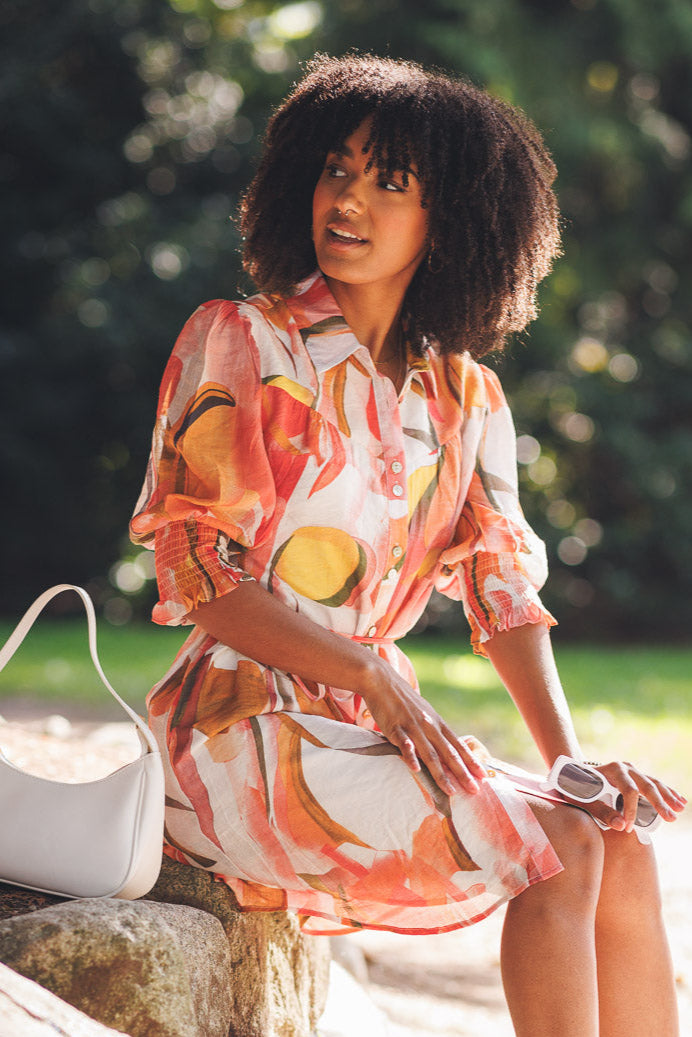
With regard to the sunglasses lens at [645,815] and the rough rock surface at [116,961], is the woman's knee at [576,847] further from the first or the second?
the rough rock surface at [116,961]

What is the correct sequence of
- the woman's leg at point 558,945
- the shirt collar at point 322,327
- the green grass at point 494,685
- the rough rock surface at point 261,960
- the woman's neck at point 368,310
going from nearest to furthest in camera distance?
the woman's leg at point 558,945 < the rough rock surface at point 261,960 < the shirt collar at point 322,327 < the woman's neck at point 368,310 < the green grass at point 494,685

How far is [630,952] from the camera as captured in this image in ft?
6.48

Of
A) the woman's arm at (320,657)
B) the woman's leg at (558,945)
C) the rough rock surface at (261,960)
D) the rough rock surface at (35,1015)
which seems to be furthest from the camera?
the rough rock surface at (261,960)

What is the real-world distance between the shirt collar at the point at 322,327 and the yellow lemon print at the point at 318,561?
313mm

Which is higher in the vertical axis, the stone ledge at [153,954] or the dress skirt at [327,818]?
the dress skirt at [327,818]

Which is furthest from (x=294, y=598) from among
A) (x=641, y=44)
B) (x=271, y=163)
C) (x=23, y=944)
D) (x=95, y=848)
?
(x=641, y=44)

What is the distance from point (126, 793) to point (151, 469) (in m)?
0.60

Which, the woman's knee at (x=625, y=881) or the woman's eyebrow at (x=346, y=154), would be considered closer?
the woman's knee at (x=625, y=881)

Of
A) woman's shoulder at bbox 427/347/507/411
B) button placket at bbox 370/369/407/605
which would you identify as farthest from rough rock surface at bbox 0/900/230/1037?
woman's shoulder at bbox 427/347/507/411

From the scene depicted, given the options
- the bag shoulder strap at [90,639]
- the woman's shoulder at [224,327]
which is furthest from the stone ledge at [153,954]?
the woman's shoulder at [224,327]

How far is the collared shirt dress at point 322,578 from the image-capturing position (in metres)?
1.90

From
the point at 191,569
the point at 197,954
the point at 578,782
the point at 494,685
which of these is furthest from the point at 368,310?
the point at 494,685

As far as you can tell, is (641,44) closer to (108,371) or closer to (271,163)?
(108,371)

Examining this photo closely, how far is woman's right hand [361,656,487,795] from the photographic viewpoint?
1.91m
